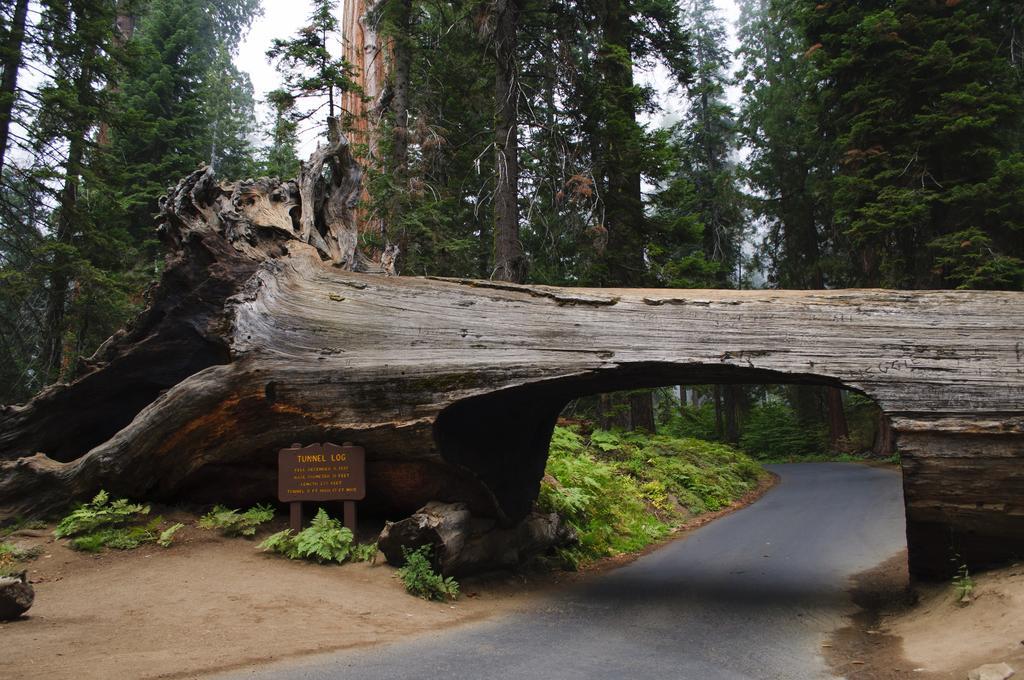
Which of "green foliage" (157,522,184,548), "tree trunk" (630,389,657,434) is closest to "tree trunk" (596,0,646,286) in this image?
"tree trunk" (630,389,657,434)

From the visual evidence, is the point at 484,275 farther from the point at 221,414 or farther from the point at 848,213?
the point at 221,414

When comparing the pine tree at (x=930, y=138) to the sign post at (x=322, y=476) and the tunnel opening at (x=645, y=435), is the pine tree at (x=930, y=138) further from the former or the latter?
the sign post at (x=322, y=476)

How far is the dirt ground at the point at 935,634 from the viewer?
4898mm

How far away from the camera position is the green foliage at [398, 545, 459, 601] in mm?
7156

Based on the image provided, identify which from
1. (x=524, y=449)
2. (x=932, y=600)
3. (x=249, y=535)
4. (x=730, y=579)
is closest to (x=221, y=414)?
(x=249, y=535)

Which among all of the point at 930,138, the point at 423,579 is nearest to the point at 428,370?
the point at 423,579

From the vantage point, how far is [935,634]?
5742 mm

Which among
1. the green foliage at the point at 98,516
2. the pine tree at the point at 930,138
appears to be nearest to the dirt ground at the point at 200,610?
the green foliage at the point at 98,516

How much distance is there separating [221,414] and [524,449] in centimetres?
393

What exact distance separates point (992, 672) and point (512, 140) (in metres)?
13.9

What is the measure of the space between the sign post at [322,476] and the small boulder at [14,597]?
9.55 ft

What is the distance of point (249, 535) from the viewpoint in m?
8.39

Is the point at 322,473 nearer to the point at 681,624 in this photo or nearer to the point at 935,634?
the point at 681,624

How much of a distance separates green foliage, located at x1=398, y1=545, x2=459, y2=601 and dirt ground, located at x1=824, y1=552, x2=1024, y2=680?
369 centimetres
